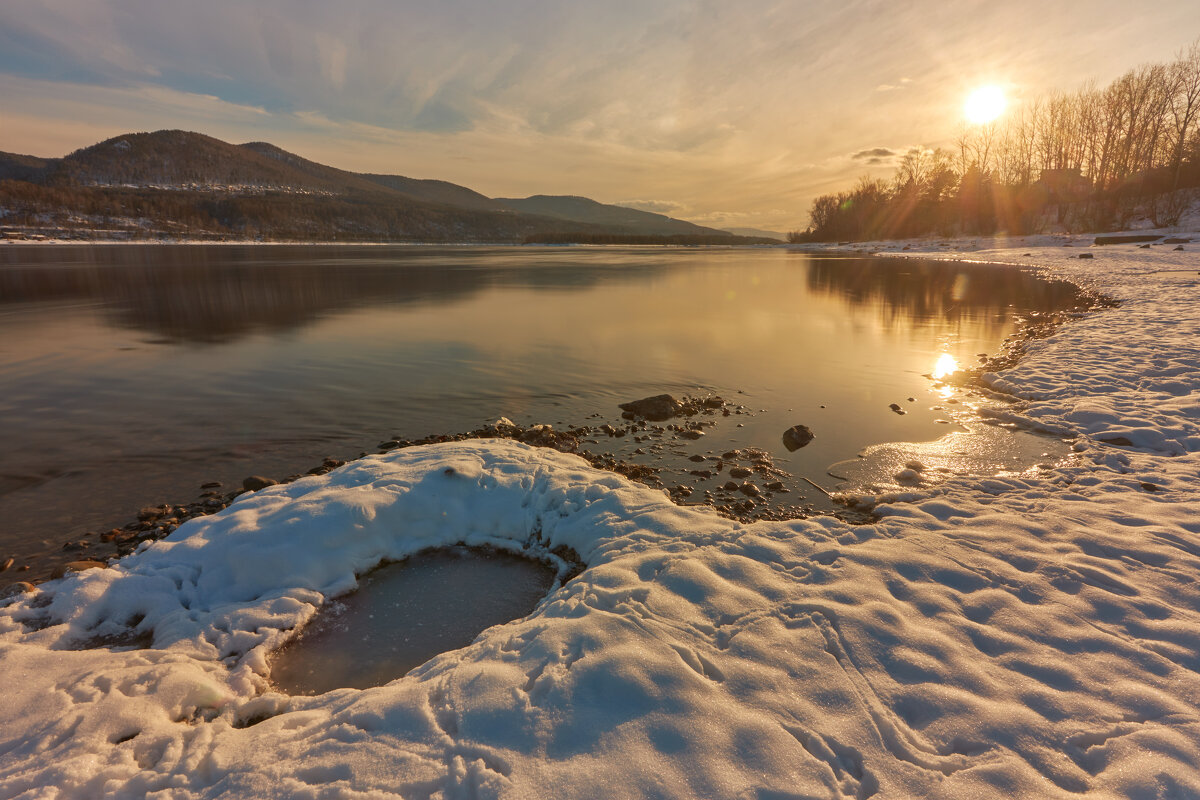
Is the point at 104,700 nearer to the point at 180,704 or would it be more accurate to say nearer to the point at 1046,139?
the point at 180,704

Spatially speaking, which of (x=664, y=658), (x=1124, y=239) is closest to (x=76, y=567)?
(x=664, y=658)

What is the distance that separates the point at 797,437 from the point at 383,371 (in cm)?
1226

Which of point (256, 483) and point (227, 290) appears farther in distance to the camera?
point (227, 290)

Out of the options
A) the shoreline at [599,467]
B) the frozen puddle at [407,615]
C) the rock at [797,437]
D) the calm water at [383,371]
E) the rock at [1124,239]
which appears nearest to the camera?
the frozen puddle at [407,615]

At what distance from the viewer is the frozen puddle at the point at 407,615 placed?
15.3ft

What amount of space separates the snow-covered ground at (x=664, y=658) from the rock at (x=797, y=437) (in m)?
2.63

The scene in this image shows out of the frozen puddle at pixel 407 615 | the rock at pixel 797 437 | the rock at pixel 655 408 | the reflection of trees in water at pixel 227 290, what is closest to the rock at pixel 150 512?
the frozen puddle at pixel 407 615

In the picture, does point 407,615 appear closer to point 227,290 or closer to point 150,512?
point 150,512

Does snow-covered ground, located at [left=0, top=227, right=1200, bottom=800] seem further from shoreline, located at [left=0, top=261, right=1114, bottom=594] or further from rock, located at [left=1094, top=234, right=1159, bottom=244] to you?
rock, located at [left=1094, top=234, right=1159, bottom=244]

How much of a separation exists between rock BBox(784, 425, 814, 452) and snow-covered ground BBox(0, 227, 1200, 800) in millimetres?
2625

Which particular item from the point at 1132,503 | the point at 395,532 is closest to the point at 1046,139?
the point at 1132,503

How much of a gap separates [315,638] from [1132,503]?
10.2 meters

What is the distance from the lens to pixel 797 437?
10078mm

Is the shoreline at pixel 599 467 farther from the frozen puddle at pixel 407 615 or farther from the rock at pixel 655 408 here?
the frozen puddle at pixel 407 615
